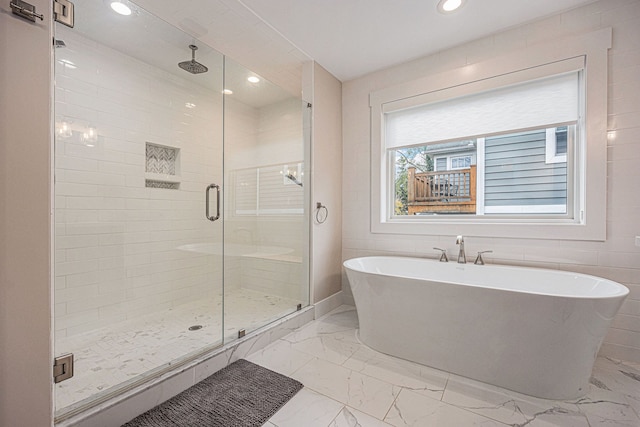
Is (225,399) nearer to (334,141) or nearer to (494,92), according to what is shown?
(334,141)

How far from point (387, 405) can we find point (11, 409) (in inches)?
62.2

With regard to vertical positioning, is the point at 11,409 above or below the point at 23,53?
below

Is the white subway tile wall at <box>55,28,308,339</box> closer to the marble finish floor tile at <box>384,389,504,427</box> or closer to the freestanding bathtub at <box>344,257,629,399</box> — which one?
the freestanding bathtub at <box>344,257,629,399</box>

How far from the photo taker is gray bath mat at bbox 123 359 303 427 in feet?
4.43

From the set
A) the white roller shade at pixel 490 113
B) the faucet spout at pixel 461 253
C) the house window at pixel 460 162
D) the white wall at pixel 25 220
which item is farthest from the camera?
the house window at pixel 460 162

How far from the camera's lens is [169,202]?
2.62 metres

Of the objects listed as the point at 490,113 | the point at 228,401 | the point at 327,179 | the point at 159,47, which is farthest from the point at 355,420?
the point at 159,47

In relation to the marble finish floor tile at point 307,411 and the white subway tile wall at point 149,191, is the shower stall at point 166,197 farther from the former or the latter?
the marble finish floor tile at point 307,411

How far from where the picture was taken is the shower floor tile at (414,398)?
4.45 ft

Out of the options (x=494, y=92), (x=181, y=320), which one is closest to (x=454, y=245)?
(x=494, y=92)

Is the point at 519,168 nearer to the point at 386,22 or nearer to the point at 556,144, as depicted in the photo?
the point at 556,144

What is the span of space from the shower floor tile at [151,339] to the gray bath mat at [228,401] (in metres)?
0.23

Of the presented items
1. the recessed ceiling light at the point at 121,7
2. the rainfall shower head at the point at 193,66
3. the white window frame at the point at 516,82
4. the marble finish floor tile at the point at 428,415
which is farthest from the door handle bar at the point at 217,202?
the marble finish floor tile at the point at 428,415

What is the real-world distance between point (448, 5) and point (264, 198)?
2212 mm
